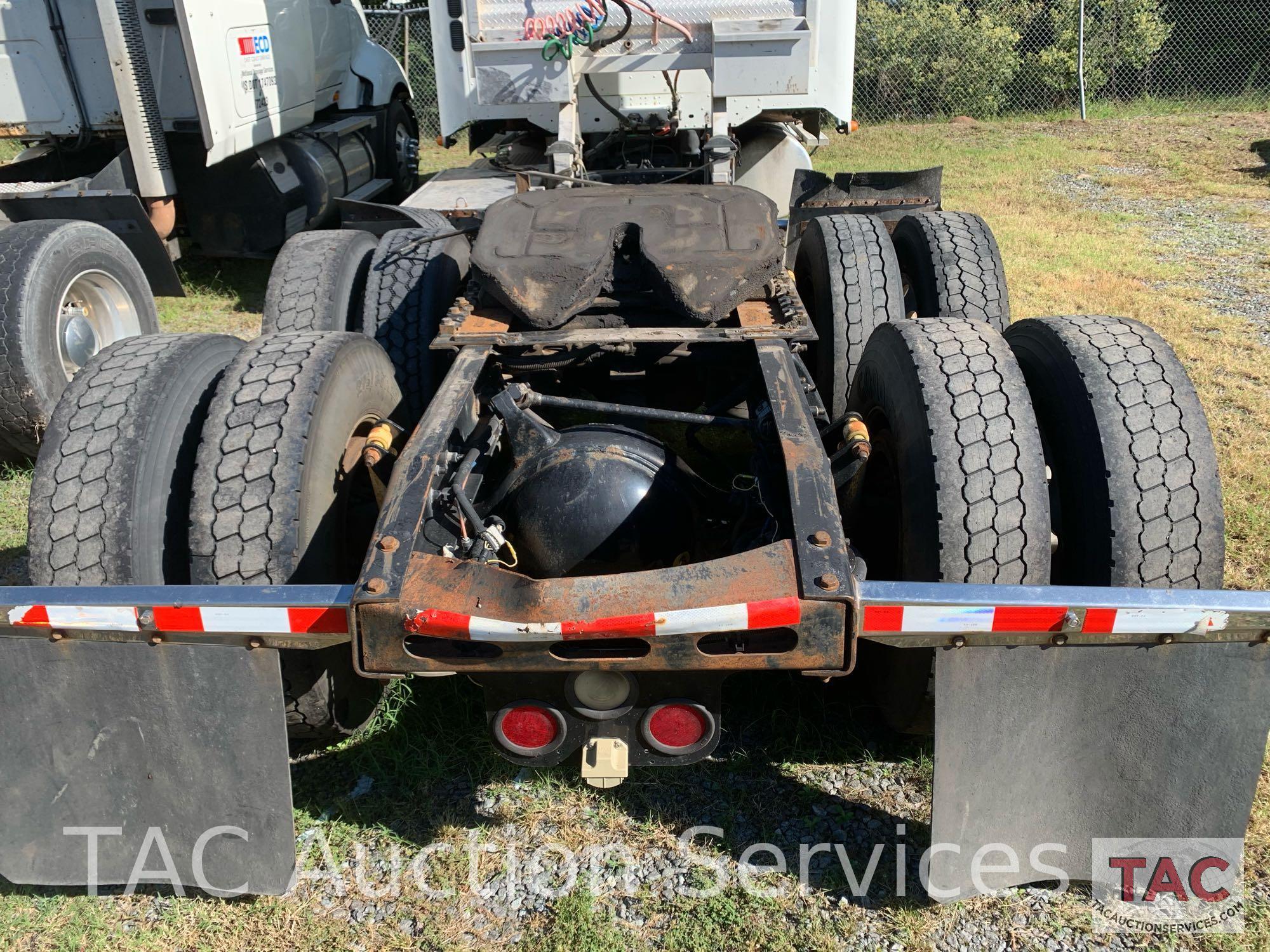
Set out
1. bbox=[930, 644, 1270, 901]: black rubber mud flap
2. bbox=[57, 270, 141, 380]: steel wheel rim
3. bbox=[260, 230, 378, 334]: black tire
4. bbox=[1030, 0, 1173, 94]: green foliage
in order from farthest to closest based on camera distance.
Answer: bbox=[1030, 0, 1173, 94]: green foliage → bbox=[57, 270, 141, 380]: steel wheel rim → bbox=[260, 230, 378, 334]: black tire → bbox=[930, 644, 1270, 901]: black rubber mud flap

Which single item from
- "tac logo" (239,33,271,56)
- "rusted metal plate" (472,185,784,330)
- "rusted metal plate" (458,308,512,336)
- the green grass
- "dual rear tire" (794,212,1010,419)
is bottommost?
the green grass

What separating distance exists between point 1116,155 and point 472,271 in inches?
452

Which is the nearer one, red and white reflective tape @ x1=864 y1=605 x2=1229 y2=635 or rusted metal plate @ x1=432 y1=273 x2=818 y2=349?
red and white reflective tape @ x1=864 y1=605 x2=1229 y2=635

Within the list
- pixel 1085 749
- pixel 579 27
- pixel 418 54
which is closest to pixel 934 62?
pixel 418 54

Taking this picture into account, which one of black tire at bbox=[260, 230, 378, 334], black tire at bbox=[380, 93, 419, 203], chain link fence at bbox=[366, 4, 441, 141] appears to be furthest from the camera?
chain link fence at bbox=[366, 4, 441, 141]

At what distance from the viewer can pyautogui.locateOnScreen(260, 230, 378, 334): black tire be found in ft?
13.9

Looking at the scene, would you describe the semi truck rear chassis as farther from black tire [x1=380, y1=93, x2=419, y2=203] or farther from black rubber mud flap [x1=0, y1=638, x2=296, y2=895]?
black tire [x1=380, y1=93, x2=419, y2=203]

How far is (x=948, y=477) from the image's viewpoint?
2.32 m

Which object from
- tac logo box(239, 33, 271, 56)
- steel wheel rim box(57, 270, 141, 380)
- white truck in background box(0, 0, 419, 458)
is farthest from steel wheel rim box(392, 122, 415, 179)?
steel wheel rim box(57, 270, 141, 380)

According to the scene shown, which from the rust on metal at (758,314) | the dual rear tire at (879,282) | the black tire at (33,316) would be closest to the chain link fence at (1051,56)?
the dual rear tire at (879,282)

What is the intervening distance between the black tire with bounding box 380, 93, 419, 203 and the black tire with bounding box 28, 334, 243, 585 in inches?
302

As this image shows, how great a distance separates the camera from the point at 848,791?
2.65m

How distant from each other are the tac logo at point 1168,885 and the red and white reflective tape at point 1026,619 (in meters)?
0.59

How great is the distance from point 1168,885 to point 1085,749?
0.42 meters
